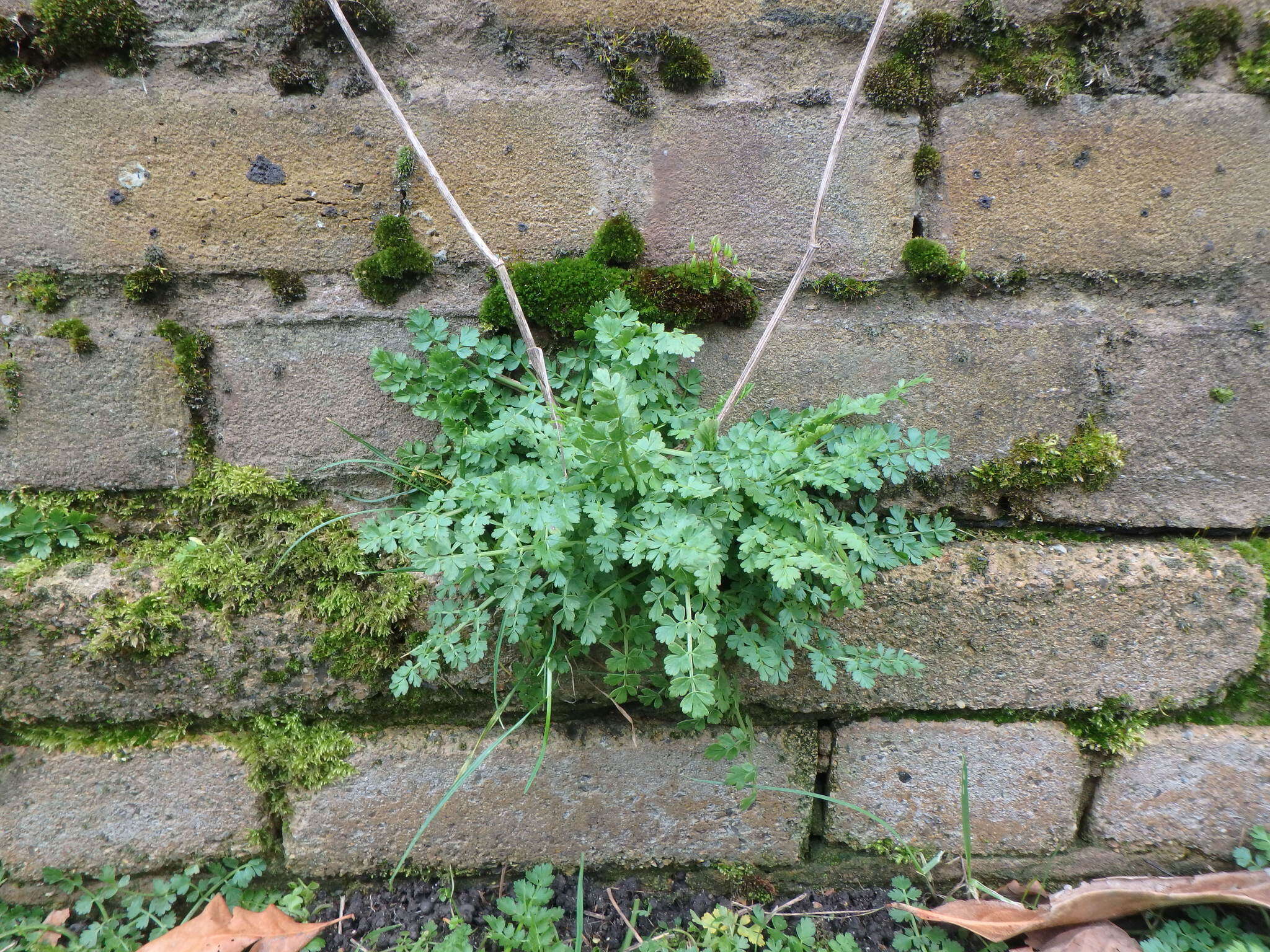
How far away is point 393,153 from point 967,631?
7.01ft

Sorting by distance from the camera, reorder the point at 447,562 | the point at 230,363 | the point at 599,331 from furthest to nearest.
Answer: the point at 230,363, the point at 599,331, the point at 447,562

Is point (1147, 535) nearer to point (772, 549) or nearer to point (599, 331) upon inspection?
point (772, 549)

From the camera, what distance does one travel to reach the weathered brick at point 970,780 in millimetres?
1996

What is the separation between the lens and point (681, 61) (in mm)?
1833

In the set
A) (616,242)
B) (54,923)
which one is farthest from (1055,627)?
(54,923)

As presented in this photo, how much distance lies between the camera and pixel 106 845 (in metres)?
1.96

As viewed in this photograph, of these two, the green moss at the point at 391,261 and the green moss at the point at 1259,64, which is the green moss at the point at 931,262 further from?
the green moss at the point at 391,261

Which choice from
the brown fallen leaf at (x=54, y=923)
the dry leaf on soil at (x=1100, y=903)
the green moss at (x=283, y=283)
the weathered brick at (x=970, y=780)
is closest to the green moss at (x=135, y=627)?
the brown fallen leaf at (x=54, y=923)

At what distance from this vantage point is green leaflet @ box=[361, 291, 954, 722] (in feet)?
4.82

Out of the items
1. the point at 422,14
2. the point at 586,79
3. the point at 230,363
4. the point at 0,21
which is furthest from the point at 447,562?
the point at 0,21

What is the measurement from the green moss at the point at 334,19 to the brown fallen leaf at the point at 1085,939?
3104mm

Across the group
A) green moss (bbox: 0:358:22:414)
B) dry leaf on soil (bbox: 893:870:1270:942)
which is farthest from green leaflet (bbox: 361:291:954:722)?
green moss (bbox: 0:358:22:414)

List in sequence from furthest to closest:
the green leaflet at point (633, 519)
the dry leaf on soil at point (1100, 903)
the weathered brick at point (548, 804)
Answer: the weathered brick at point (548, 804)
the dry leaf on soil at point (1100, 903)
the green leaflet at point (633, 519)

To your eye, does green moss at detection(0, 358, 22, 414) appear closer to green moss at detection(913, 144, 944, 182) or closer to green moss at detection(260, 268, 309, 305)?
green moss at detection(260, 268, 309, 305)
